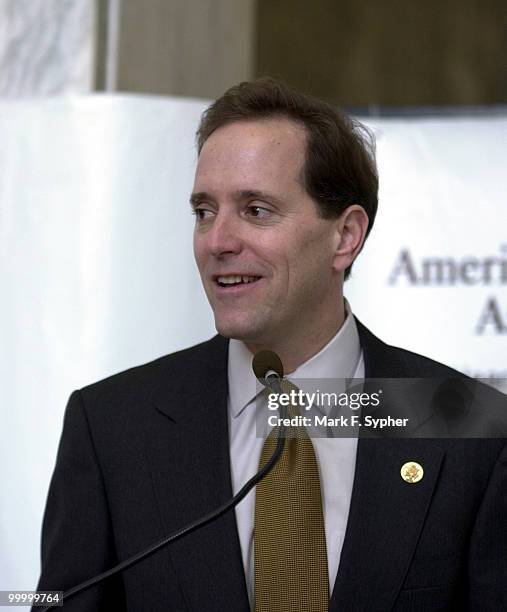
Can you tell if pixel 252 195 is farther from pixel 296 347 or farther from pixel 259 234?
pixel 296 347

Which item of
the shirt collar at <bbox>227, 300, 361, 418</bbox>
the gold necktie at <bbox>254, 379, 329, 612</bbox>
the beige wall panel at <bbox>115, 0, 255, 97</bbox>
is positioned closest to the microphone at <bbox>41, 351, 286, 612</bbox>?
the gold necktie at <bbox>254, 379, 329, 612</bbox>

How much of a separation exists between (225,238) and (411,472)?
0.61 metres

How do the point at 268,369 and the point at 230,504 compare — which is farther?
the point at 268,369

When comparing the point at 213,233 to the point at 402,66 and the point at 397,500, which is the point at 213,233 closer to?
the point at 397,500

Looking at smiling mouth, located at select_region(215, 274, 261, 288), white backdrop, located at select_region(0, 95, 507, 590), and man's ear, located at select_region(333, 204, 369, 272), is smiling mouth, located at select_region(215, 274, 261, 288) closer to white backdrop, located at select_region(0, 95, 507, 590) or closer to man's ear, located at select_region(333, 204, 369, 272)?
man's ear, located at select_region(333, 204, 369, 272)

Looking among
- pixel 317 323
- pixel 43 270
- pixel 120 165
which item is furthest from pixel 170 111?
pixel 317 323

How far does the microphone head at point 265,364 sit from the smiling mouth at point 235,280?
37cm

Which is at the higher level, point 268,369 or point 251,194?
point 251,194

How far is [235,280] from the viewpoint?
7.57 ft

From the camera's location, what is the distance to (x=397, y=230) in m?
A: 3.52

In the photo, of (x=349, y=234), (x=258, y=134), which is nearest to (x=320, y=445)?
(x=349, y=234)

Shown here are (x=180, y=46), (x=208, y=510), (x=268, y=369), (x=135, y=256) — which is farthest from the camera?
(x=180, y=46)

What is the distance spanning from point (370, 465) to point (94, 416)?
0.61 metres

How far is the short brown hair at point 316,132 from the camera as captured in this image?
2441 millimetres
